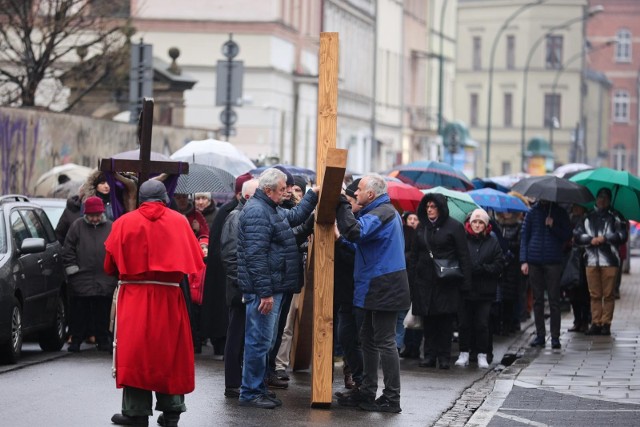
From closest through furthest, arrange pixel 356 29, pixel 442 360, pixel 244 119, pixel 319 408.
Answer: pixel 319 408 < pixel 442 360 < pixel 244 119 < pixel 356 29

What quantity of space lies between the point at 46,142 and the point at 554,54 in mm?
92080

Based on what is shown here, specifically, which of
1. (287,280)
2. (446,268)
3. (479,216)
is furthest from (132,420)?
(479,216)

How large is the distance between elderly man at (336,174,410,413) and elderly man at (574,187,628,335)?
26.5 ft

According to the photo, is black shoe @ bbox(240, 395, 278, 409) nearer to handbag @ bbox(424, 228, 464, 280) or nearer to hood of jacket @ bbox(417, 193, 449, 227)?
handbag @ bbox(424, 228, 464, 280)

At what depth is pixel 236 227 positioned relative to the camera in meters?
14.6

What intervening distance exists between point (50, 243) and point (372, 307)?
5779 mm

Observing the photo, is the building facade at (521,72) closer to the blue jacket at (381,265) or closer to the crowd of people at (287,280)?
the crowd of people at (287,280)

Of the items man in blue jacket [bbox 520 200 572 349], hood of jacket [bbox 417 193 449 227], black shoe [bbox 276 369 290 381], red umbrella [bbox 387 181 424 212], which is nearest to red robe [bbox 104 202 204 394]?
black shoe [bbox 276 369 290 381]

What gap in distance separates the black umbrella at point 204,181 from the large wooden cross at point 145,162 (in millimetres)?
4602

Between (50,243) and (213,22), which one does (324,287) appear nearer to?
(50,243)

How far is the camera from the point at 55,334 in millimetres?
18219

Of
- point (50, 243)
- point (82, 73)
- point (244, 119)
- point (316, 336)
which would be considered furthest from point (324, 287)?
point (244, 119)

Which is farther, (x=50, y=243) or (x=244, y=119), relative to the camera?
(x=244, y=119)

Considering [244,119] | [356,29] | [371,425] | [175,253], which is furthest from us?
[356,29]
